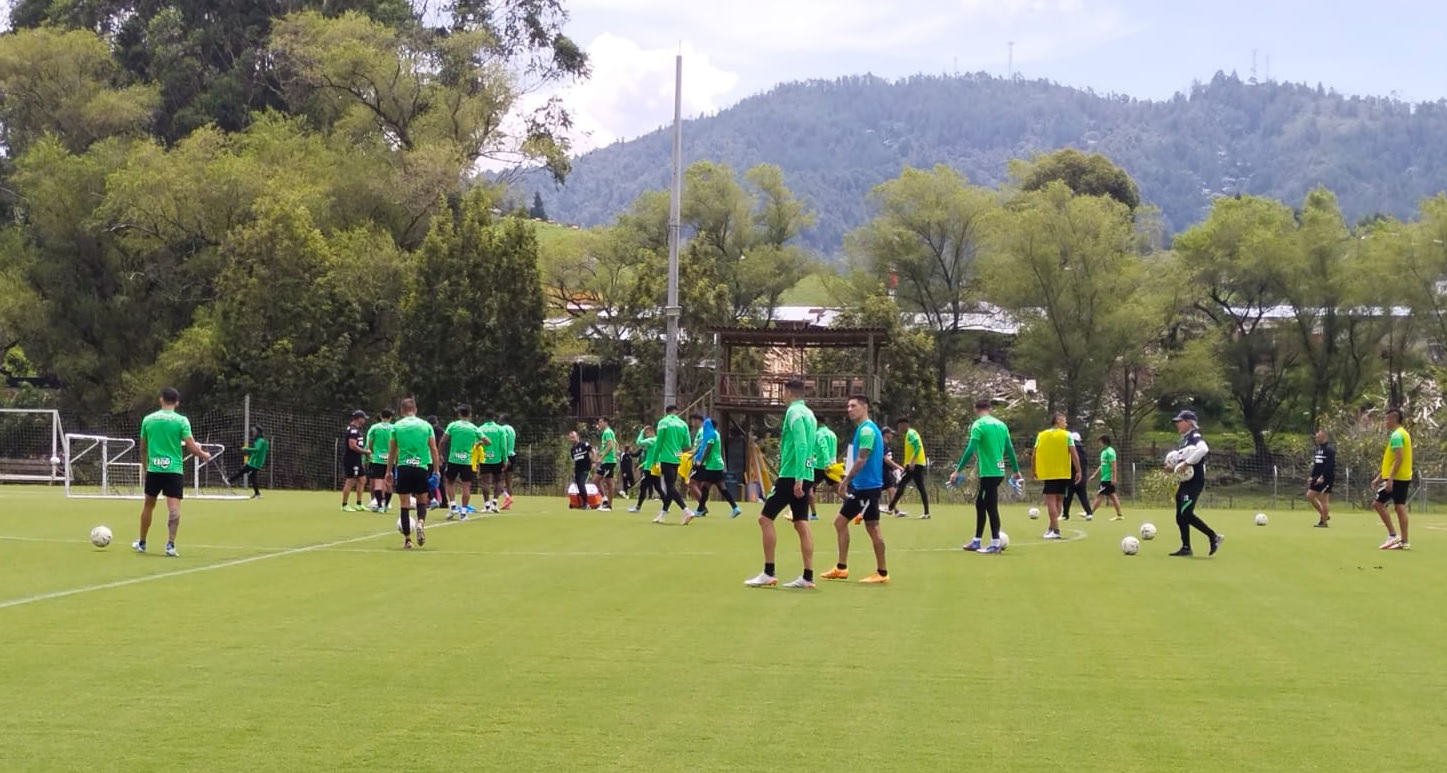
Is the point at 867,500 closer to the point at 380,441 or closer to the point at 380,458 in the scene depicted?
the point at 380,441

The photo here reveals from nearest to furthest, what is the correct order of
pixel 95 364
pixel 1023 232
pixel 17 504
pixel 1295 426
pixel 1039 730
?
1. pixel 1039 730
2. pixel 17 504
3. pixel 95 364
4. pixel 1023 232
5. pixel 1295 426

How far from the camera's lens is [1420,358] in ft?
218

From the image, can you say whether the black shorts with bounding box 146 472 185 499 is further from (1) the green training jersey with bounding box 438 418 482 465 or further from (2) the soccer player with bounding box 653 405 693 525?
(2) the soccer player with bounding box 653 405 693 525

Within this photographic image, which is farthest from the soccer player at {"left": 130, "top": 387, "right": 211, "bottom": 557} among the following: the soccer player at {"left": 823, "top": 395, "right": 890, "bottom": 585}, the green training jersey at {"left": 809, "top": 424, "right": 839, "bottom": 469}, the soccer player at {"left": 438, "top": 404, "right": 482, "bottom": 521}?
the soccer player at {"left": 438, "top": 404, "right": 482, "bottom": 521}

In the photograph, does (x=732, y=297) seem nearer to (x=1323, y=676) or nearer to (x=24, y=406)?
(x=24, y=406)

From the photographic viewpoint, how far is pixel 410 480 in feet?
60.2

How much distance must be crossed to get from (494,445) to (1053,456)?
10864mm

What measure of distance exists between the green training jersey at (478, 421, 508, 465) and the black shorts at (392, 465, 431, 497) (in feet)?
29.7

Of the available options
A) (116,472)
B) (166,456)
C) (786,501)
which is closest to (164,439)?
(166,456)

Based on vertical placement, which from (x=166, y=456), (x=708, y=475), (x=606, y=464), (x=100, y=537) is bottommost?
(x=100, y=537)

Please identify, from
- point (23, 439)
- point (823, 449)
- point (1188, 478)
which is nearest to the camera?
point (1188, 478)

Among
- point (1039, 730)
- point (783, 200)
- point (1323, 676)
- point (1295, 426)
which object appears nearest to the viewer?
point (1039, 730)

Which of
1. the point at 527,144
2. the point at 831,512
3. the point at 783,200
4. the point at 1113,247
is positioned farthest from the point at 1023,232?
the point at 831,512

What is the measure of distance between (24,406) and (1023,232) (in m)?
41.0
